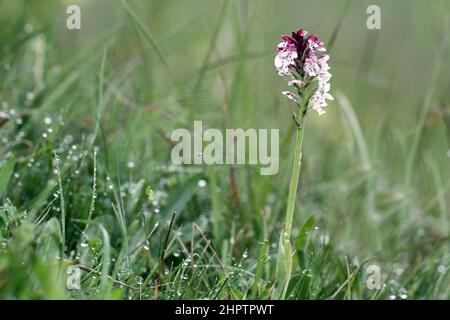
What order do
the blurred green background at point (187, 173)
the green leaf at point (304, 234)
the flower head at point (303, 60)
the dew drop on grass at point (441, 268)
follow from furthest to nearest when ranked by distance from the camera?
the dew drop on grass at point (441, 268), the green leaf at point (304, 234), the blurred green background at point (187, 173), the flower head at point (303, 60)

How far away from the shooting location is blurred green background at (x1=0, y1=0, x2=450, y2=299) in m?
1.48

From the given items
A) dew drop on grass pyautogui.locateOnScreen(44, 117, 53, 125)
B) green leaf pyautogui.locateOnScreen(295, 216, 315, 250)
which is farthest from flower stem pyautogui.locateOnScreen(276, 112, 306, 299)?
dew drop on grass pyautogui.locateOnScreen(44, 117, 53, 125)

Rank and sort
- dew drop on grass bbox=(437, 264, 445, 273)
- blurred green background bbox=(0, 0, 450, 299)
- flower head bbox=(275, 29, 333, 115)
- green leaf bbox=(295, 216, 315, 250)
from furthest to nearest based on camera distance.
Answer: dew drop on grass bbox=(437, 264, 445, 273) < green leaf bbox=(295, 216, 315, 250) < blurred green background bbox=(0, 0, 450, 299) < flower head bbox=(275, 29, 333, 115)

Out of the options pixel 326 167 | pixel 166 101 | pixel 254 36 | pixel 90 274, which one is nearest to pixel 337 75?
pixel 254 36

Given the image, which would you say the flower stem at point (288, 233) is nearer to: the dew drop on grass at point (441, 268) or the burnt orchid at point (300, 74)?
the burnt orchid at point (300, 74)

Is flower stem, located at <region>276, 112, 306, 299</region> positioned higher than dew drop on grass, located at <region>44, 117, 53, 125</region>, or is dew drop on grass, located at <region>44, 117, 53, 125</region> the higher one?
dew drop on grass, located at <region>44, 117, 53, 125</region>

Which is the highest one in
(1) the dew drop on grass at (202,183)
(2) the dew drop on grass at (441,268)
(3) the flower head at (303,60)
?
(3) the flower head at (303,60)

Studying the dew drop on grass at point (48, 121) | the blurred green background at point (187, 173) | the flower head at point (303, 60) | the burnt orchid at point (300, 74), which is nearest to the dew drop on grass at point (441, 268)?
the blurred green background at point (187, 173)

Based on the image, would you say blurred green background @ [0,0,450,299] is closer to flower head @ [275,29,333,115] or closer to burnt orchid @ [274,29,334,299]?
burnt orchid @ [274,29,334,299]

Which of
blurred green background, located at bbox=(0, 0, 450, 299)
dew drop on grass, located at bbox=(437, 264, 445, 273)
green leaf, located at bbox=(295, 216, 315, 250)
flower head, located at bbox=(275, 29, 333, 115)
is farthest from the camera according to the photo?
dew drop on grass, located at bbox=(437, 264, 445, 273)

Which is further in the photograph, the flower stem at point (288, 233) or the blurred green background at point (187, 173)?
the blurred green background at point (187, 173)

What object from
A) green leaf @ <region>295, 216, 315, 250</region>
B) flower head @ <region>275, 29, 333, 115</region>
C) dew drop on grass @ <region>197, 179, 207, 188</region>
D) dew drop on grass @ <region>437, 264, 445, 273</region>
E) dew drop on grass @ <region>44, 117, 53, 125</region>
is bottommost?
dew drop on grass @ <region>437, 264, 445, 273</region>

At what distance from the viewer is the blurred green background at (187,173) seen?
148 cm
